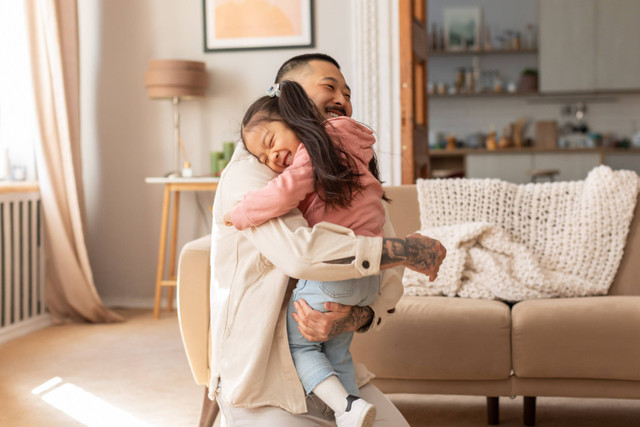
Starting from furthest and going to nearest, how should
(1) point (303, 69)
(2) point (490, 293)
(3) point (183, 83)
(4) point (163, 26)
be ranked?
(4) point (163, 26) → (3) point (183, 83) → (2) point (490, 293) → (1) point (303, 69)

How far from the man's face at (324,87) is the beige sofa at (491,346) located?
0.93 m

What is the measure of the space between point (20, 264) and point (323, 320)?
132 inches

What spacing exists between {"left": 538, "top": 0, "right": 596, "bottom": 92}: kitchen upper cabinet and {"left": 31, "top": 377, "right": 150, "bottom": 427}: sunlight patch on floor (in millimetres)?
5272

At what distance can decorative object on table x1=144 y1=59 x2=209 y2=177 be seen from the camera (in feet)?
14.1

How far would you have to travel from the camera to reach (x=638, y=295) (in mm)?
2598

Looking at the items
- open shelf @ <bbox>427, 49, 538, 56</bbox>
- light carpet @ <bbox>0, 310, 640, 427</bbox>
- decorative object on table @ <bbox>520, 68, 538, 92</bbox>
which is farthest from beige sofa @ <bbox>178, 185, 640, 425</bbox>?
open shelf @ <bbox>427, 49, 538, 56</bbox>

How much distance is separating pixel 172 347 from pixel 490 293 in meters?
1.78

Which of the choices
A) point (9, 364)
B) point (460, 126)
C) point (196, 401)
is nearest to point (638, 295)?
point (196, 401)

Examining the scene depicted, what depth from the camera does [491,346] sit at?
7.40ft

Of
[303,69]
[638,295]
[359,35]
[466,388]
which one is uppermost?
[359,35]

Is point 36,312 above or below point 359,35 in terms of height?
below

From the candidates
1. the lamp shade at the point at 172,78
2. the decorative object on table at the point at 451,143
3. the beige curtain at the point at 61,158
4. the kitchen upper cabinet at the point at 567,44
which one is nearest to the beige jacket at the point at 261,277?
the lamp shade at the point at 172,78

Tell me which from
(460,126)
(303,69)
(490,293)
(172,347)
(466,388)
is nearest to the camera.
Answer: (303,69)

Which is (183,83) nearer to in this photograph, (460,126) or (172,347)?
(172,347)
